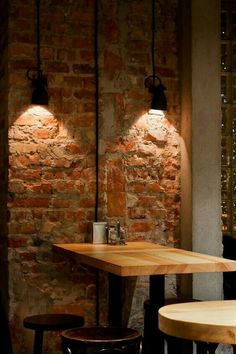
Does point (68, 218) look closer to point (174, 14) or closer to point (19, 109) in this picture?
point (19, 109)

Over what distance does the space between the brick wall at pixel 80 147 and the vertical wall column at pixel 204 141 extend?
10.0 inches

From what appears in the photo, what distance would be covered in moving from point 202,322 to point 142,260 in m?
1.39

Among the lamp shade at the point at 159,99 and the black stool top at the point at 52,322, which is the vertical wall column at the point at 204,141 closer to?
the lamp shade at the point at 159,99

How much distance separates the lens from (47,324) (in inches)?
170

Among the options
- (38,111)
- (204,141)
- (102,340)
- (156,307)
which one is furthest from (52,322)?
(204,141)

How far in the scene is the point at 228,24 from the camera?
5.89 m

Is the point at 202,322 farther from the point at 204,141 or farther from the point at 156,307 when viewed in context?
the point at 204,141

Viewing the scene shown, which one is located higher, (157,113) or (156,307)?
(157,113)

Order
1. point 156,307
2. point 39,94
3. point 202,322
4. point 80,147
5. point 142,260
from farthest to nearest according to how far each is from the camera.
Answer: point 80,147 → point 39,94 → point 156,307 → point 142,260 → point 202,322

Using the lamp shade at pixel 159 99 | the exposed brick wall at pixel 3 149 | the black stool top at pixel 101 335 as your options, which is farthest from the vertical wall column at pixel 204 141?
the black stool top at pixel 101 335

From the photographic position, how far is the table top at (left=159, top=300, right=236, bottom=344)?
2.54 metres

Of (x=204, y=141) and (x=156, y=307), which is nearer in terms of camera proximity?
(x=156, y=307)

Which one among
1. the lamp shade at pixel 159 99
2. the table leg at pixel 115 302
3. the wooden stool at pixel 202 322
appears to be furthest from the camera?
the lamp shade at pixel 159 99

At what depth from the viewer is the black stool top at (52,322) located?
4312 mm
